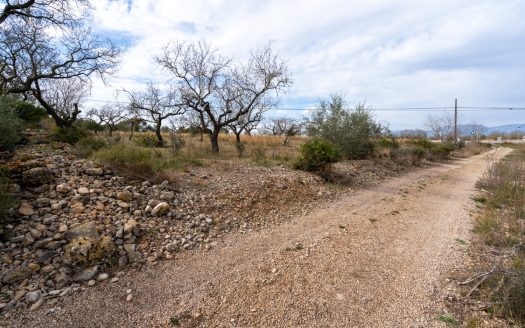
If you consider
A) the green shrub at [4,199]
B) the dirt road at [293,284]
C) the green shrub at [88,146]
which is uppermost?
the green shrub at [88,146]

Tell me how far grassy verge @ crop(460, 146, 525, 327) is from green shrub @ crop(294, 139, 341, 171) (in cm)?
443

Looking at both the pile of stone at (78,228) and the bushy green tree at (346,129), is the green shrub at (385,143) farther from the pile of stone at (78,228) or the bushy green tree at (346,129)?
the pile of stone at (78,228)

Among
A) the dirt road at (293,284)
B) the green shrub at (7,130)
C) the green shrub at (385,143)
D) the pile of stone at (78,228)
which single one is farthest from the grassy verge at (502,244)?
the green shrub at (7,130)

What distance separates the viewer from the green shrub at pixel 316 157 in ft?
31.8

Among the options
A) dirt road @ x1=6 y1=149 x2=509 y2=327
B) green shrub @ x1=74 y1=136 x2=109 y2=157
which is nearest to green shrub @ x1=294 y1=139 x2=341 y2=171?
dirt road @ x1=6 y1=149 x2=509 y2=327

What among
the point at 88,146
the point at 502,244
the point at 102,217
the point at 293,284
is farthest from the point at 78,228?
the point at 502,244

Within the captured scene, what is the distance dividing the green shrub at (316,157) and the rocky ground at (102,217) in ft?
6.21

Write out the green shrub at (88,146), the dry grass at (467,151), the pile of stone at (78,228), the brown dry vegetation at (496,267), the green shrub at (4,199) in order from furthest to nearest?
the dry grass at (467,151)
the green shrub at (88,146)
the green shrub at (4,199)
the pile of stone at (78,228)
the brown dry vegetation at (496,267)

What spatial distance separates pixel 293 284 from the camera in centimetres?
351

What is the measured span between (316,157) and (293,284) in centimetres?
657

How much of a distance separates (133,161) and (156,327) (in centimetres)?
461

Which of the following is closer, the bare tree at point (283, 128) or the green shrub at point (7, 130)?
the green shrub at point (7, 130)

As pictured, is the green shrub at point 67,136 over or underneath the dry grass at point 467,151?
over

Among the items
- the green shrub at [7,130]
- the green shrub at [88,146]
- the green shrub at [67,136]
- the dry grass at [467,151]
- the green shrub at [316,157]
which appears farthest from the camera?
the dry grass at [467,151]
